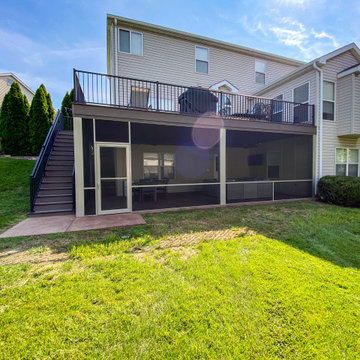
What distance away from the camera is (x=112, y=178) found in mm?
5883

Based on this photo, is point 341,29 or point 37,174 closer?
point 37,174

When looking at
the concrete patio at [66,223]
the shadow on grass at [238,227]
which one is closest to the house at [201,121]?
the concrete patio at [66,223]

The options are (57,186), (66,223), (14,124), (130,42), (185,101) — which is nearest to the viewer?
(66,223)

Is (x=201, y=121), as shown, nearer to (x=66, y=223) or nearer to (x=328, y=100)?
(x=66, y=223)

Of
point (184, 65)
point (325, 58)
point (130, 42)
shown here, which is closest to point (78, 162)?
point (130, 42)

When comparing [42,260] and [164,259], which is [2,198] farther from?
[164,259]

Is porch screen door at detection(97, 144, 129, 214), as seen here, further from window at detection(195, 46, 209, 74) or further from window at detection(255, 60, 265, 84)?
window at detection(255, 60, 265, 84)

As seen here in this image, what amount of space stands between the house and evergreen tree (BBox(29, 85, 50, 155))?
515 centimetres

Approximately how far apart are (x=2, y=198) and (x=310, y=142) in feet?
41.2

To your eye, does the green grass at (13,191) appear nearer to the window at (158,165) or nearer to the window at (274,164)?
the window at (158,165)

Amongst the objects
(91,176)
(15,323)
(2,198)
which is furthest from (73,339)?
(2,198)

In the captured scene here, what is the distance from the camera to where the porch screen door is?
231 inches

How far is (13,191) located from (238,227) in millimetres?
8377

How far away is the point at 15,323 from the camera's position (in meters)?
1.81
